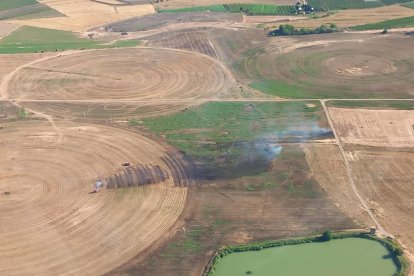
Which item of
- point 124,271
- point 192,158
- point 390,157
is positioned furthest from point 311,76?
point 124,271

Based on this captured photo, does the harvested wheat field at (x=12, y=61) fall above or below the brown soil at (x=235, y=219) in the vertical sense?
above

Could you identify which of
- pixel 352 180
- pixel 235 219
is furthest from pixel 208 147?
pixel 352 180

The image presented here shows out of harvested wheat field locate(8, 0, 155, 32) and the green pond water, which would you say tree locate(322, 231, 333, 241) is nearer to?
the green pond water

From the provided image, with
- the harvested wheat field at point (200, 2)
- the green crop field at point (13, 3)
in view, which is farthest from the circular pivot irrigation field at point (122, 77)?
the green crop field at point (13, 3)

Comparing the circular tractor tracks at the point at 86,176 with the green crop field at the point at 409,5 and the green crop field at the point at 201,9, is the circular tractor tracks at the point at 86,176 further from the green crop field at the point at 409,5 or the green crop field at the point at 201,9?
the green crop field at the point at 409,5

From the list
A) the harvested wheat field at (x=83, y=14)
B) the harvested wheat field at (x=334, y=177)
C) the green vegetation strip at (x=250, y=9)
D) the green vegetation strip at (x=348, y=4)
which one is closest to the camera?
the harvested wheat field at (x=334, y=177)

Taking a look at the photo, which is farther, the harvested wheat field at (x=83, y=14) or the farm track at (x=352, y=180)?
the harvested wheat field at (x=83, y=14)
